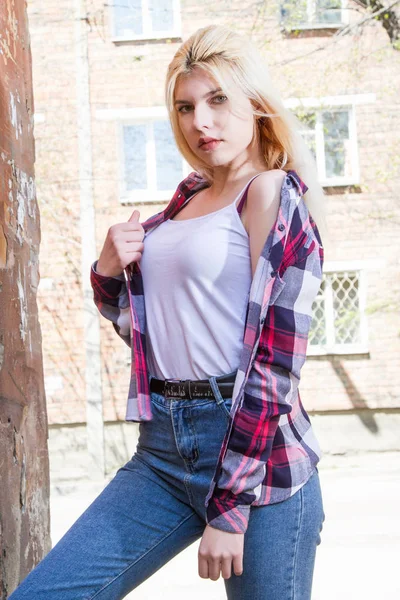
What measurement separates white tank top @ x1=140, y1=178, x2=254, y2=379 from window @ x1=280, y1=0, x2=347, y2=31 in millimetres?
8839

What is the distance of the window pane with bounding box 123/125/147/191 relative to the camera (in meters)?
13.6

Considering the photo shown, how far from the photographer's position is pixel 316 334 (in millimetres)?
13586

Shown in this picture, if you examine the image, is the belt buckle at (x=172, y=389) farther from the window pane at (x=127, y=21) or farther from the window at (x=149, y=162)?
the window pane at (x=127, y=21)

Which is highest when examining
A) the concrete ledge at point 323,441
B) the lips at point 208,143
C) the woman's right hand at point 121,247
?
the lips at point 208,143

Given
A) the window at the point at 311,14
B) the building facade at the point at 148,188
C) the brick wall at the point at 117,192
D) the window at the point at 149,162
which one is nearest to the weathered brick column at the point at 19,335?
the window at the point at 311,14

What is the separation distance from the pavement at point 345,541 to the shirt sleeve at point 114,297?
3.86 m

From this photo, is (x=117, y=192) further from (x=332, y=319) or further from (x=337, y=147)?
(x=332, y=319)

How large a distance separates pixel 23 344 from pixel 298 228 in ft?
3.32

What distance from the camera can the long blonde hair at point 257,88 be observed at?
1.84 m

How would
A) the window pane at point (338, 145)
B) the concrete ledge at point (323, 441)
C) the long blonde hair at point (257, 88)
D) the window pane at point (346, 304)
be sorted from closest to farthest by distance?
1. the long blonde hair at point (257, 88)
2. the concrete ledge at point (323, 441)
3. the window pane at point (346, 304)
4. the window pane at point (338, 145)

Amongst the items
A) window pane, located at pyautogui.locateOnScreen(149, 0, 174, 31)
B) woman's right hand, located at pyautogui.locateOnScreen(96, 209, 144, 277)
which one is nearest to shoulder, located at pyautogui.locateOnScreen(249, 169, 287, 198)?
woman's right hand, located at pyautogui.locateOnScreen(96, 209, 144, 277)

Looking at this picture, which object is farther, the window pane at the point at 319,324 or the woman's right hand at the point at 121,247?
the window pane at the point at 319,324

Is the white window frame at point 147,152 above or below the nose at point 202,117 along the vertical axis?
above

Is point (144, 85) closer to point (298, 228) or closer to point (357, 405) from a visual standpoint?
point (357, 405)
